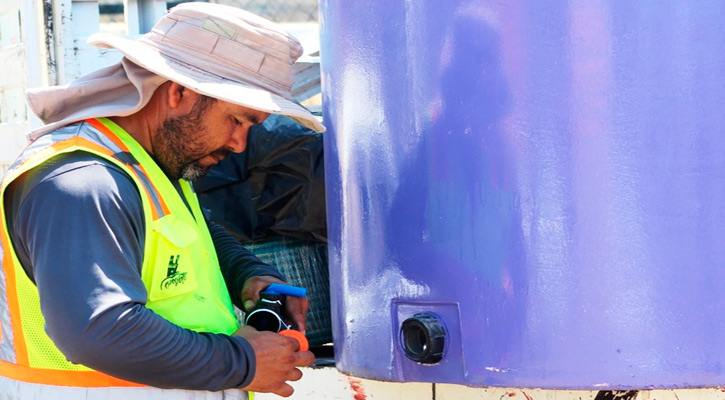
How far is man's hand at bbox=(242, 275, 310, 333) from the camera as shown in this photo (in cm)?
207

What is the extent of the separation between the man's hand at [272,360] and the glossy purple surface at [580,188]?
11.6 inches

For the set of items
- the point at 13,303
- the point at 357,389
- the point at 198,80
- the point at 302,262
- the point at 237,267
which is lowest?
the point at 357,389

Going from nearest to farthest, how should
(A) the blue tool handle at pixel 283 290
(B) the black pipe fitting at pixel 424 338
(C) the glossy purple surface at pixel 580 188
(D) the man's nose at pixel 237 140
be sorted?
(C) the glossy purple surface at pixel 580 188 → (B) the black pipe fitting at pixel 424 338 → (D) the man's nose at pixel 237 140 → (A) the blue tool handle at pixel 283 290

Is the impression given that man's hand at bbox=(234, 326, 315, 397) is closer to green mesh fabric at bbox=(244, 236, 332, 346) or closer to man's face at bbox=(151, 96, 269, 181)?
man's face at bbox=(151, 96, 269, 181)

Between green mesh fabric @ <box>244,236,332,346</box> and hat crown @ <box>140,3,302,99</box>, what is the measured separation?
0.72m

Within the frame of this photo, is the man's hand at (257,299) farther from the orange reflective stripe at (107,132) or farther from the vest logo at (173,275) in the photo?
the orange reflective stripe at (107,132)

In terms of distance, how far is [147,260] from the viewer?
1.70m

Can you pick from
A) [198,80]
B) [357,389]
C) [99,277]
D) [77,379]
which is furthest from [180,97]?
[357,389]

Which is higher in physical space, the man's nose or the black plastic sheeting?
the man's nose

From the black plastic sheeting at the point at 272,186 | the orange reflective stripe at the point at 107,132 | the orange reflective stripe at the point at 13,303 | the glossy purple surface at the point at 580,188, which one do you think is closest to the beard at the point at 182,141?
the orange reflective stripe at the point at 107,132

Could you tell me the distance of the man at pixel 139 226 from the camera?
1.54 m

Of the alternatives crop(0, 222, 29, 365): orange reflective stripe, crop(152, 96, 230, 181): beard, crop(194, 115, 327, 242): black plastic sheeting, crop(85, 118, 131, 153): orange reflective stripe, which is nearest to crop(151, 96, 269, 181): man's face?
crop(152, 96, 230, 181): beard

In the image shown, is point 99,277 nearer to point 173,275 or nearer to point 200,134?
point 173,275

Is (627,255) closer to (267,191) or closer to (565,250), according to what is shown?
(565,250)
